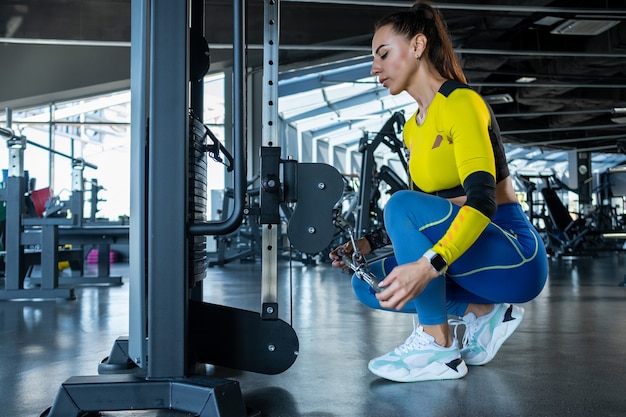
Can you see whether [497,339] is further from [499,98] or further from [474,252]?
[499,98]

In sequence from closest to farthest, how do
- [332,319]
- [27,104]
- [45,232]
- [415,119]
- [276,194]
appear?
1. [276,194]
2. [415,119]
3. [332,319]
4. [45,232]
5. [27,104]

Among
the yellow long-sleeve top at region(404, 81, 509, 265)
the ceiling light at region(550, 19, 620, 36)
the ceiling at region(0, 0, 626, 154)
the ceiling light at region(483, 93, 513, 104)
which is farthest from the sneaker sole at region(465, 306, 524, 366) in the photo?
the ceiling light at region(483, 93, 513, 104)

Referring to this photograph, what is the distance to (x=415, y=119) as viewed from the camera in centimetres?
160

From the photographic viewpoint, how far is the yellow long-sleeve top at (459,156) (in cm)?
117

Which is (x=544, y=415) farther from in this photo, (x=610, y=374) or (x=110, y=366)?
(x=110, y=366)

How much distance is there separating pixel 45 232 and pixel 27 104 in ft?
18.6

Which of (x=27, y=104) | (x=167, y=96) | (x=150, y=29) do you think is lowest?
(x=167, y=96)

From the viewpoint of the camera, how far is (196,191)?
3.83ft

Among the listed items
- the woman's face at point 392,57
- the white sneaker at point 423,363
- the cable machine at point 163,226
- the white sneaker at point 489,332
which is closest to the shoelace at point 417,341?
the white sneaker at point 423,363

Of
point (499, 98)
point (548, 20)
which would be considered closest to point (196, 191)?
point (548, 20)

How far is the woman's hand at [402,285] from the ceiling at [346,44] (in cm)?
411

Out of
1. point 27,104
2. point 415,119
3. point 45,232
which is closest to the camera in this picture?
point 415,119

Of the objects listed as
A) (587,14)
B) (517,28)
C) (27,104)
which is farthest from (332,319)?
(27,104)

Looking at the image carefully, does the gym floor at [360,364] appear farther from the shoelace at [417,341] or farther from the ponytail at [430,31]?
the ponytail at [430,31]
